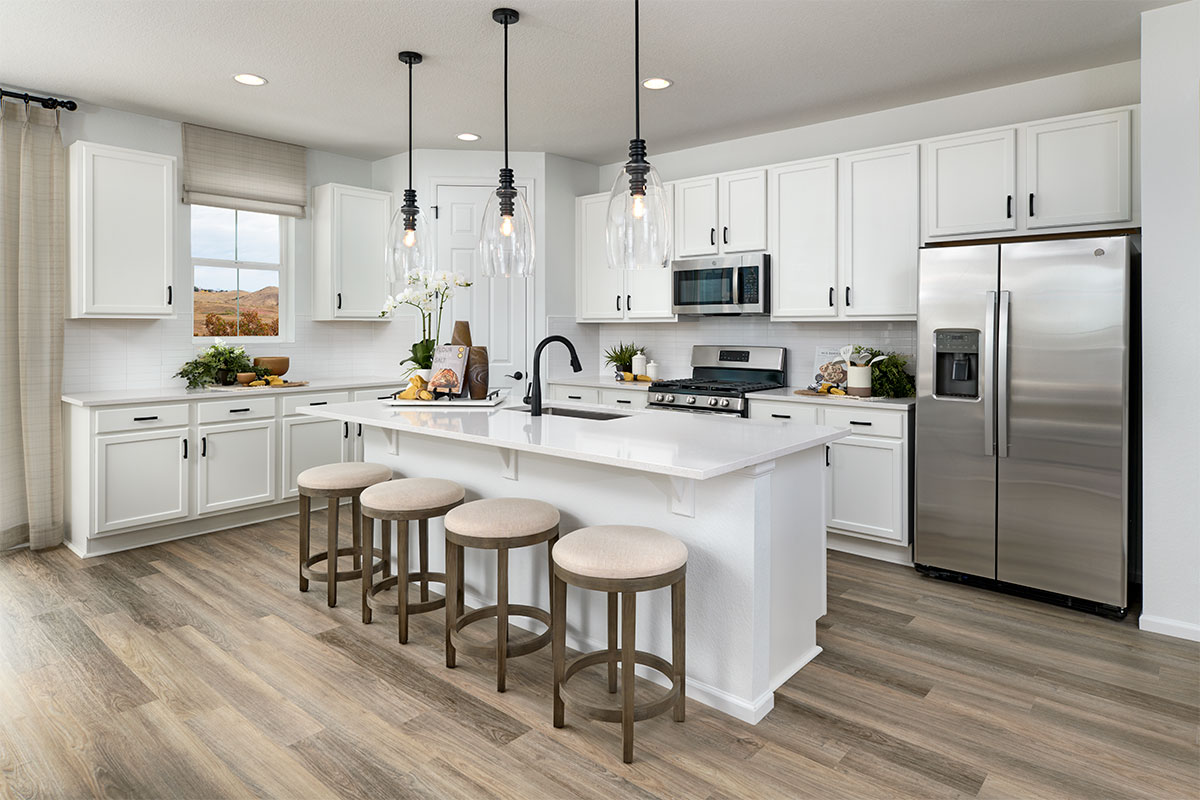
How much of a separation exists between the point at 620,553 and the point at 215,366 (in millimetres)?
3755

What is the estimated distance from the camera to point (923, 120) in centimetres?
429

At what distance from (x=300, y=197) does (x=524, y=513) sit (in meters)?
3.93

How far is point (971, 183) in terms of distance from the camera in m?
3.79

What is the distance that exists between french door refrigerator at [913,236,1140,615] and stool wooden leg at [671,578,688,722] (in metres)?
2.01

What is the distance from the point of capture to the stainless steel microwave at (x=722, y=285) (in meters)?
4.63

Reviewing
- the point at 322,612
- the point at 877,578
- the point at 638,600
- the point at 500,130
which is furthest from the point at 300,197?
the point at 877,578

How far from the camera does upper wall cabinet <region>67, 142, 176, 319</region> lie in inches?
161

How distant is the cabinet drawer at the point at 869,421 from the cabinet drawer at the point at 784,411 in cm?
10

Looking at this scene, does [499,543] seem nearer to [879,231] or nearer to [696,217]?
[879,231]

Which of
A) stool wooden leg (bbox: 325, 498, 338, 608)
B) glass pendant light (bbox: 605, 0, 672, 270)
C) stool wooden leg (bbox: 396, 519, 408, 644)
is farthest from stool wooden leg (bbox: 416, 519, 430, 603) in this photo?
glass pendant light (bbox: 605, 0, 672, 270)

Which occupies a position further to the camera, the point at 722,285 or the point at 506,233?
the point at 722,285

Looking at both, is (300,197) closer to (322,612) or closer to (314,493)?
(314,493)

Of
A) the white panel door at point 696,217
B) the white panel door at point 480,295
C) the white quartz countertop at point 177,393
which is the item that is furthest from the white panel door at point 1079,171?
the white quartz countertop at point 177,393

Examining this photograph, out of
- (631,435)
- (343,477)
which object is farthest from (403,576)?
Result: (631,435)
